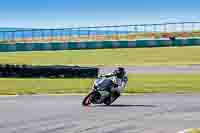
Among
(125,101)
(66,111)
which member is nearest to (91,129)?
(66,111)

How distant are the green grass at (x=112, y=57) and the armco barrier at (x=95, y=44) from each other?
30.5 inches

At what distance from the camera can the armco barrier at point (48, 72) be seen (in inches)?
1471

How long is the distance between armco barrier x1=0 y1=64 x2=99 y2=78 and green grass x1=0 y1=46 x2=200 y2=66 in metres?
20.4

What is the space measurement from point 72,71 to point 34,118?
68.3 ft

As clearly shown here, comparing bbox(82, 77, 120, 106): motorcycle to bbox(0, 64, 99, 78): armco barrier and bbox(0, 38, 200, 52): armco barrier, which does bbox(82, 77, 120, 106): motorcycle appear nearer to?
bbox(0, 64, 99, 78): armco barrier

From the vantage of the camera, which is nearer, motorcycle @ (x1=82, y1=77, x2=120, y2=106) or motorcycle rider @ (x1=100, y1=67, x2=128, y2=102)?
motorcycle @ (x1=82, y1=77, x2=120, y2=106)

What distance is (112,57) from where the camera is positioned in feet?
225

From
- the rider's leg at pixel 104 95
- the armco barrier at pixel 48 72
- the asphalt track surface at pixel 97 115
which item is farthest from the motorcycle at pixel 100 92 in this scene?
the armco barrier at pixel 48 72

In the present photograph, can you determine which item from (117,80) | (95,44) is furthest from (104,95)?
(95,44)

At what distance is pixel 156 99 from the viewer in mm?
23781

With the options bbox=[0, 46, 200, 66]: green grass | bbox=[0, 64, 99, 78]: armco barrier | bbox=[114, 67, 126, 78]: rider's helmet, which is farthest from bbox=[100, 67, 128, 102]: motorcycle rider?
bbox=[0, 46, 200, 66]: green grass

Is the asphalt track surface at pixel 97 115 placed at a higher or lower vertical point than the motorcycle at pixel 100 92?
lower

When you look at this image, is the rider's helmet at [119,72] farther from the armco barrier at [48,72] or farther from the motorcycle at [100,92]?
the armco barrier at [48,72]

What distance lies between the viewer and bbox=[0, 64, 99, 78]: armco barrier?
37375 mm
